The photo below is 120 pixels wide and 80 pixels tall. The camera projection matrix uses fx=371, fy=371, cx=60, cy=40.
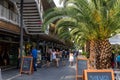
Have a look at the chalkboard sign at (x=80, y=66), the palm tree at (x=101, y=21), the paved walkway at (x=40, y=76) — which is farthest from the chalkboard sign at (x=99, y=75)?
the paved walkway at (x=40, y=76)

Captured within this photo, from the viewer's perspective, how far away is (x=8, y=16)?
91.3ft

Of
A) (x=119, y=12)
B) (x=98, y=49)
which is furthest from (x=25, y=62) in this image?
(x=119, y=12)

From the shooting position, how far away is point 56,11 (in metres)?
20.4

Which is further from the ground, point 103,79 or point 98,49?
point 98,49

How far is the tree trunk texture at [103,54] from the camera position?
60.2 ft

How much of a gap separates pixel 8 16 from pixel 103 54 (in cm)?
1145

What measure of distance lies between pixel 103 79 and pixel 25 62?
1298 centimetres

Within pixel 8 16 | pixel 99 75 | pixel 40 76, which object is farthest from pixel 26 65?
pixel 99 75

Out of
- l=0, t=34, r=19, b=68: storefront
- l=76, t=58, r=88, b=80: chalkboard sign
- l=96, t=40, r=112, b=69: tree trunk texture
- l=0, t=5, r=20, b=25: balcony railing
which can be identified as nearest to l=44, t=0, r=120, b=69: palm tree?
l=96, t=40, r=112, b=69: tree trunk texture

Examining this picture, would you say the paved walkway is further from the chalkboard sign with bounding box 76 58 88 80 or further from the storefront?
the storefront

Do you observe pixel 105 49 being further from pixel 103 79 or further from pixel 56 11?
pixel 103 79

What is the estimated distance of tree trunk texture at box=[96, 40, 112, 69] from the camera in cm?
1834

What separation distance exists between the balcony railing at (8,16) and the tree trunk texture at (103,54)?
28.7ft

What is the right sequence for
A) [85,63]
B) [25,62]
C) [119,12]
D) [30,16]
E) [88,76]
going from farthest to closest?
[30,16], [25,62], [85,63], [119,12], [88,76]
